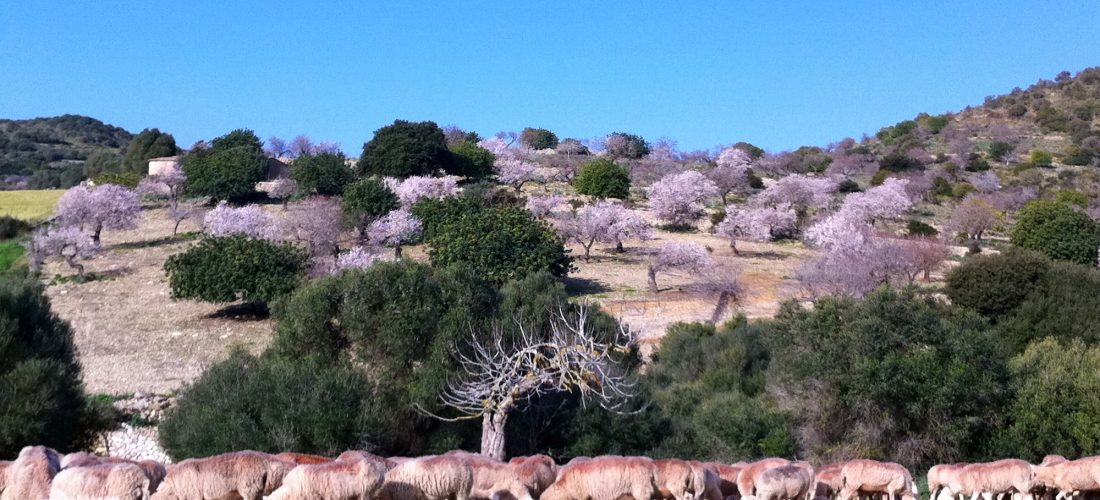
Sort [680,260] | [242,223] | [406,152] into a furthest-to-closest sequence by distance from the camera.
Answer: [406,152], [242,223], [680,260]

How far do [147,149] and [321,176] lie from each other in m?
30.4

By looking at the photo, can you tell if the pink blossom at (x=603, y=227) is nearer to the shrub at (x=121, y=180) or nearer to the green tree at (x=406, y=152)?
the green tree at (x=406, y=152)

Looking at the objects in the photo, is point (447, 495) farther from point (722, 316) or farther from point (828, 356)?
point (722, 316)

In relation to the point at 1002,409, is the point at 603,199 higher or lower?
higher

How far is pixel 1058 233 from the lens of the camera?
5091cm

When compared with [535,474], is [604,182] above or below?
above

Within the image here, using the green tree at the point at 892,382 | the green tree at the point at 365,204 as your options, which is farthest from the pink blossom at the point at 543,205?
the green tree at the point at 892,382

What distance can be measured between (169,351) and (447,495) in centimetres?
2685

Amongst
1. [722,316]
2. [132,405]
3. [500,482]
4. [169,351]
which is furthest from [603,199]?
[500,482]

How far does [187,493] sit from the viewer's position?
11.4 meters

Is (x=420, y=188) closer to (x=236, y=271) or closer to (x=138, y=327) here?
(x=236, y=271)

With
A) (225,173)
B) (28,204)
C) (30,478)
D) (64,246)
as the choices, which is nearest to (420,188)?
(225,173)

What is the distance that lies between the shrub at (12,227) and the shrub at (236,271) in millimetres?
23461

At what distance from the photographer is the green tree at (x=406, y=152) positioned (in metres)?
72.8
